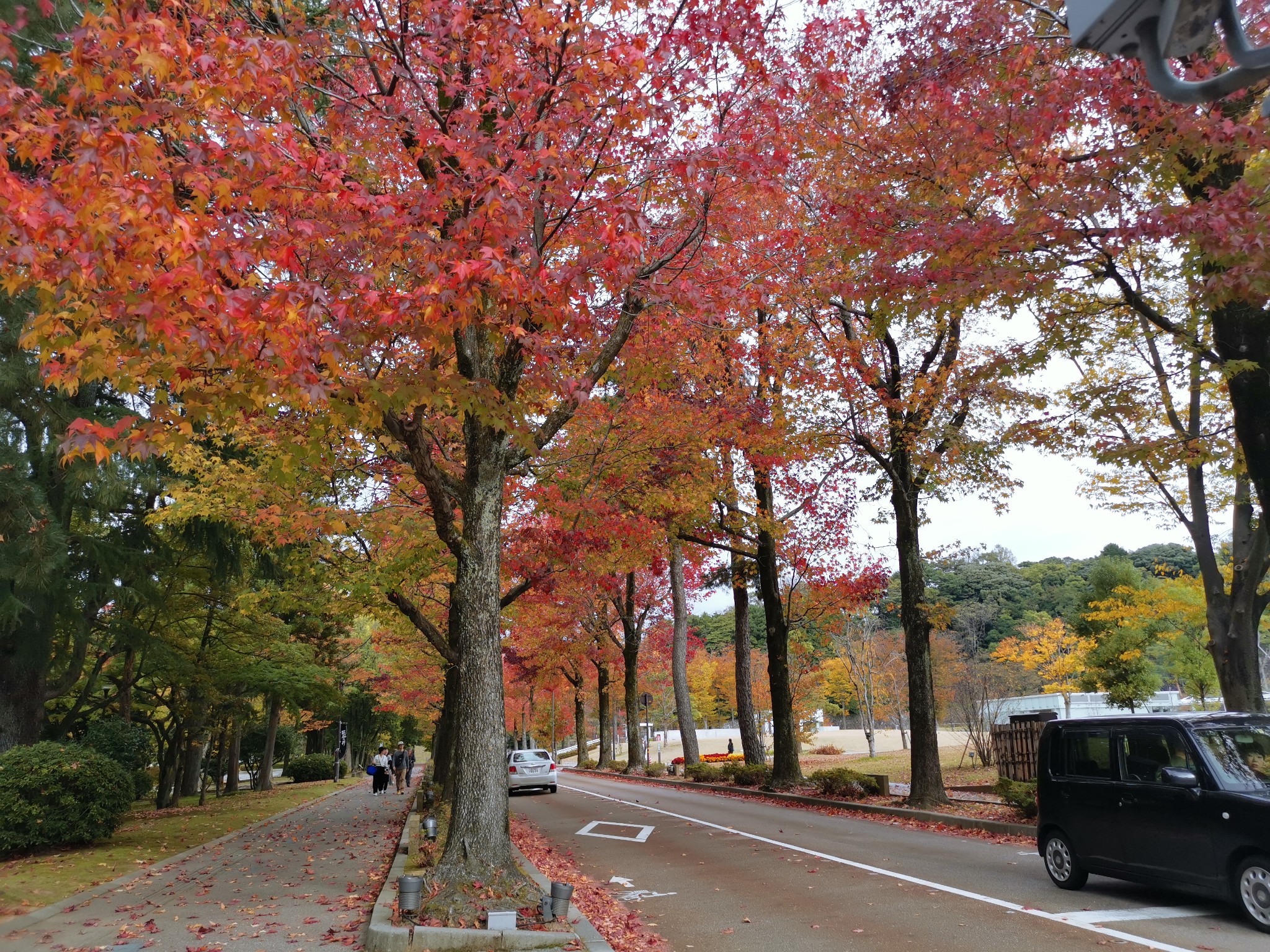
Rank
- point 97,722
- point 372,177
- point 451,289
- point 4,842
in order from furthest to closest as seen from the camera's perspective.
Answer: point 97,722 < point 4,842 < point 372,177 < point 451,289

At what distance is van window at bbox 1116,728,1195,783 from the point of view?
292 inches

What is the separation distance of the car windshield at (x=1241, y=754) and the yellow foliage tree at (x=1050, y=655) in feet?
119

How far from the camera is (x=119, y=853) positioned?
13148 mm

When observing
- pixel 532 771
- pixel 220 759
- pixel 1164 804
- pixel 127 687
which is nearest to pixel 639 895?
pixel 1164 804

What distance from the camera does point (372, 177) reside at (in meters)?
10.2

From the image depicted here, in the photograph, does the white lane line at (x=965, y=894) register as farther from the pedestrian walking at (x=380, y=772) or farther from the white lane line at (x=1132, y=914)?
the pedestrian walking at (x=380, y=772)

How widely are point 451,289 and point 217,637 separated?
66.3ft

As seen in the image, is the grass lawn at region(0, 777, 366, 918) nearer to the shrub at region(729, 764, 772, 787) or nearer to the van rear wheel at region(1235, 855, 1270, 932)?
the van rear wheel at region(1235, 855, 1270, 932)

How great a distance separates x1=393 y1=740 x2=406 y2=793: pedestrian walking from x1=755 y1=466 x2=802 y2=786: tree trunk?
568 inches

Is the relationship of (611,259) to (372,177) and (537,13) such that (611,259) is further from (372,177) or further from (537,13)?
(372,177)

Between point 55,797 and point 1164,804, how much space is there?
594 inches

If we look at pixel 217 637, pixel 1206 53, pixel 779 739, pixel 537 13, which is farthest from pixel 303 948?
pixel 217 637

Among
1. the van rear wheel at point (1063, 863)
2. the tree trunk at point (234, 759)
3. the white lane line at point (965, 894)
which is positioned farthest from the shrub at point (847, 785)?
the tree trunk at point (234, 759)

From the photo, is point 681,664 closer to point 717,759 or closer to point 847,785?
point 847,785
